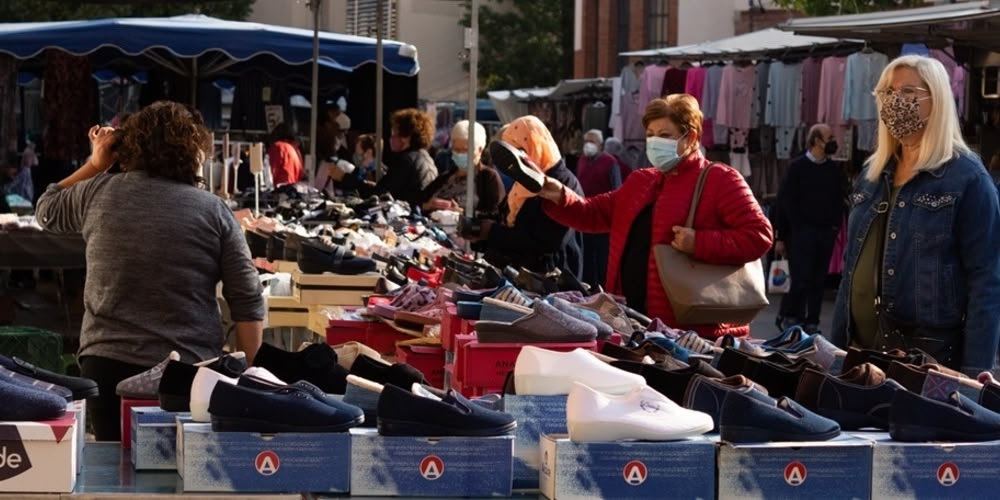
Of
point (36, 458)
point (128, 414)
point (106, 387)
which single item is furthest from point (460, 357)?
point (36, 458)

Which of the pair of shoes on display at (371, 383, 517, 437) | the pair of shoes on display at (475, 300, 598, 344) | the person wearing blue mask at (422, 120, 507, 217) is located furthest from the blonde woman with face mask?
the person wearing blue mask at (422, 120, 507, 217)

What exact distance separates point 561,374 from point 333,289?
440cm

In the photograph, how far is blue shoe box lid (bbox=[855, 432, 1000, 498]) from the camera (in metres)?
3.20

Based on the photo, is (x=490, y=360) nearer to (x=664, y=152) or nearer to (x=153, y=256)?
(x=153, y=256)

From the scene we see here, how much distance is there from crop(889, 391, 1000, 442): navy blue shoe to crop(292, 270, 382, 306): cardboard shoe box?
4.60 meters

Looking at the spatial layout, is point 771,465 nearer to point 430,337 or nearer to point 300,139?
point 430,337

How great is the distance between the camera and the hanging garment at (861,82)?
53.1ft

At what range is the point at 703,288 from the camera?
6.29 meters

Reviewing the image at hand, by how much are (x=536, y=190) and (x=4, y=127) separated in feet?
41.5

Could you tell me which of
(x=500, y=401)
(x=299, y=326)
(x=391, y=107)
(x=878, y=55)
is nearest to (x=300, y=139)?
(x=391, y=107)

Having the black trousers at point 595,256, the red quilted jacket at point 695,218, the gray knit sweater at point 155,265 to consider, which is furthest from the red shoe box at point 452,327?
the black trousers at point 595,256

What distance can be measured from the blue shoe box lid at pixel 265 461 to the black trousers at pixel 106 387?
209cm

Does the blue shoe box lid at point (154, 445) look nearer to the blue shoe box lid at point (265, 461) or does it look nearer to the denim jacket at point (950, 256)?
the blue shoe box lid at point (265, 461)

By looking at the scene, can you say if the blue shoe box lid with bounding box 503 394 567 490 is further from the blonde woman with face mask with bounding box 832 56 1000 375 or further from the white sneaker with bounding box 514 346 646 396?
the blonde woman with face mask with bounding box 832 56 1000 375
